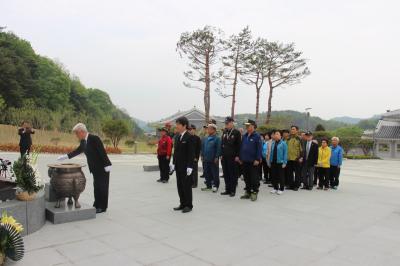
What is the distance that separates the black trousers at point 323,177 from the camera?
9495mm

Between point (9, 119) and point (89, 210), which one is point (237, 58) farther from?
point (89, 210)

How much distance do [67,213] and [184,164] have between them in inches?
81.1

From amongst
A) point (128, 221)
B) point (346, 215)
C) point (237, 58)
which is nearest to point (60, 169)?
point (128, 221)

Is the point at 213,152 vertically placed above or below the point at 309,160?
above

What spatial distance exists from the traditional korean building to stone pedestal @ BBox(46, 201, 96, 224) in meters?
41.6

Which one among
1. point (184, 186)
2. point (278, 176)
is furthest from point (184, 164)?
point (278, 176)

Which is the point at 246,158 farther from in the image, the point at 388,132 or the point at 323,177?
the point at 388,132

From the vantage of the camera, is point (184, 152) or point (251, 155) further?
point (251, 155)

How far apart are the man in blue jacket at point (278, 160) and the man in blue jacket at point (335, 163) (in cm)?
203

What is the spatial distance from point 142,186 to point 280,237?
16.0 ft

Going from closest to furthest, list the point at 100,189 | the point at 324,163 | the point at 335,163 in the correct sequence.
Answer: the point at 100,189
the point at 324,163
the point at 335,163

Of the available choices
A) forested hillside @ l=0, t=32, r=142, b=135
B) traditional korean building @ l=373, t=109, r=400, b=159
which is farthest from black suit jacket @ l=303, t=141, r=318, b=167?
traditional korean building @ l=373, t=109, r=400, b=159

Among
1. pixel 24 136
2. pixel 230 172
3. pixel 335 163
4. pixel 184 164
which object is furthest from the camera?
pixel 24 136

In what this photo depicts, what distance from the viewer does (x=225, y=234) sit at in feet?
15.6
